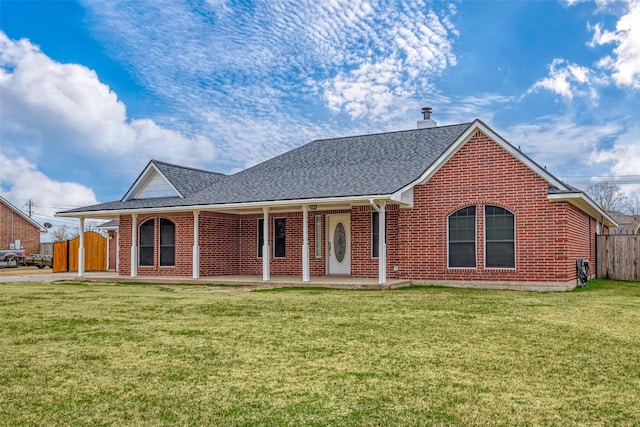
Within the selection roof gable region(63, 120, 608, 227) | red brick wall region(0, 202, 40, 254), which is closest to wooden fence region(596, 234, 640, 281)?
roof gable region(63, 120, 608, 227)

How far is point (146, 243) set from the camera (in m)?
21.1

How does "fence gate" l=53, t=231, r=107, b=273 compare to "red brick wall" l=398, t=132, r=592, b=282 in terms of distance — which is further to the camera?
"fence gate" l=53, t=231, r=107, b=273

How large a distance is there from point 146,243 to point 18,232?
28.7 metres

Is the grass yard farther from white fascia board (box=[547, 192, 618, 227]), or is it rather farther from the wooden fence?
the wooden fence

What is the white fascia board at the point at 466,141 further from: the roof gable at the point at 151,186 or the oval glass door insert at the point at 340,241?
the roof gable at the point at 151,186

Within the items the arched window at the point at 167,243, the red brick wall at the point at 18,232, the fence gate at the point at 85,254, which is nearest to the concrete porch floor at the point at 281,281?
the arched window at the point at 167,243

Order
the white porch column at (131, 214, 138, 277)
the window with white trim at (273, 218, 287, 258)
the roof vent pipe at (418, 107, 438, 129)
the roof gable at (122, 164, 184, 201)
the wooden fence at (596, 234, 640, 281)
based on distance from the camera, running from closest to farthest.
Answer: the window with white trim at (273, 218, 287, 258) < the white porch column at (131, 214, 138, 277) < the wooden fence at (596, 234, 640, 281) < the roof gable at (122, 164, 184, 201) < the roof vent pipe at (418, 107, 438, 129)

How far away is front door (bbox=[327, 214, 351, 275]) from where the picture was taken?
61.2ft

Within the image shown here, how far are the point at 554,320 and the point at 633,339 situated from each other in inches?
65.7

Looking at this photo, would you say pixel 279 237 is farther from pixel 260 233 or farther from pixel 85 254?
pixel 85 254

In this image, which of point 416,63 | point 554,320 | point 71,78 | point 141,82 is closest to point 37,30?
point 71,78

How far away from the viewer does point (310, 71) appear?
66.3 ft

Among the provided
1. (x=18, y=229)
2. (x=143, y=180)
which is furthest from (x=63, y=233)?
(x=143, y=180)

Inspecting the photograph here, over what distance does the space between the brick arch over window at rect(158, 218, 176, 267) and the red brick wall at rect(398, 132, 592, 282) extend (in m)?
8.48
